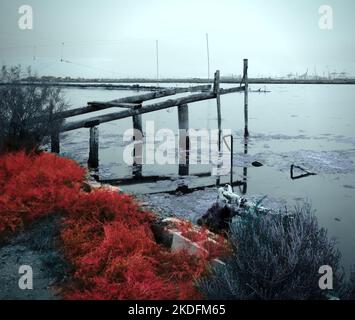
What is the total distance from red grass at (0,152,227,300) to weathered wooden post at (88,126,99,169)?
17.8 feet

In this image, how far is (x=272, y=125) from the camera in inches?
1233

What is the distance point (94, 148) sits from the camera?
14.0 meters

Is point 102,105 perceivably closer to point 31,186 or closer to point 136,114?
point 136,114

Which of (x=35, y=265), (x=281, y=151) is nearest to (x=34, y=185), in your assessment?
(x=35, y=265)

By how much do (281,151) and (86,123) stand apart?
10591mm

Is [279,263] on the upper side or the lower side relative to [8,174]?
lower

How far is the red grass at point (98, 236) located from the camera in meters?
4.54

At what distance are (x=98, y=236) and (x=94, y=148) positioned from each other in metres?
8.55

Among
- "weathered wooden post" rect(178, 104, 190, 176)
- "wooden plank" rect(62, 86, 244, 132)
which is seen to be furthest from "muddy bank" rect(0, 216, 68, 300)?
"weathered wooden post" rect(178, 104, 190, 176)

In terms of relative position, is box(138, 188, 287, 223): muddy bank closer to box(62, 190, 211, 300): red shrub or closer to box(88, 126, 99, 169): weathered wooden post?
box(62, 190, 211, 300): red shrub

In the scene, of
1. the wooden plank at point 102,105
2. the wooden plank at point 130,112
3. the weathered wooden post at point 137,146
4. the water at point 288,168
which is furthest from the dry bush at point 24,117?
the weathered wooden post at point 137,146

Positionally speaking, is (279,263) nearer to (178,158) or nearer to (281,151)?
(178,158)

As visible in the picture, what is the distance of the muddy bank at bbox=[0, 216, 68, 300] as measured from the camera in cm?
458

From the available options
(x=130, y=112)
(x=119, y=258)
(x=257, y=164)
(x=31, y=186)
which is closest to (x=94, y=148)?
(x=130, y=112)
